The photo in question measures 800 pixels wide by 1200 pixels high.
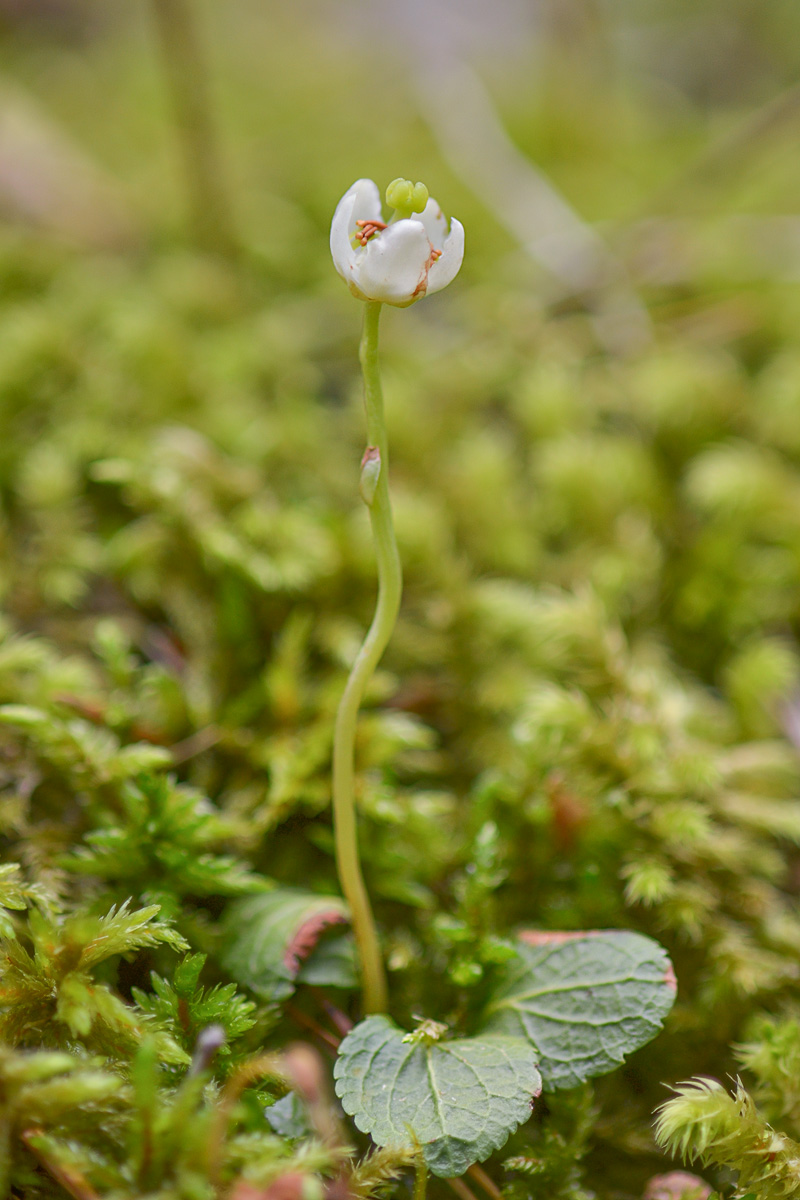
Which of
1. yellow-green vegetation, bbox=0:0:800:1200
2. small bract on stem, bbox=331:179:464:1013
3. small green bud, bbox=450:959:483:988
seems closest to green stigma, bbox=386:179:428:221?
small bract on stem, bbox=331:179:464:1013

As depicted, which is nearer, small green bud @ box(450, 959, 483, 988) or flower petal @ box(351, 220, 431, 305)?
flower petal @ box(351, 220, 431, 305)

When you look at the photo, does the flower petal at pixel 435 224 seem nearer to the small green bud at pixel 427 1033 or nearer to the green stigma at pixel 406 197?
the green stigma at pixel 406 197

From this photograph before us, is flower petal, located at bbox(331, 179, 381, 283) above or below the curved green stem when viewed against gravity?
above

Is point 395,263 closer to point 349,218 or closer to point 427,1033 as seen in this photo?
point 349,218

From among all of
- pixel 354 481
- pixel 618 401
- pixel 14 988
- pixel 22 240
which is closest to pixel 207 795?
pixel 14 988

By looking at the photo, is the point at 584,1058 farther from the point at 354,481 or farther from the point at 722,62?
the point at 722,62

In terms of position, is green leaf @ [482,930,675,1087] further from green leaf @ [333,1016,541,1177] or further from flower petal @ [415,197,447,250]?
flower petal @ [415,197,447,250]

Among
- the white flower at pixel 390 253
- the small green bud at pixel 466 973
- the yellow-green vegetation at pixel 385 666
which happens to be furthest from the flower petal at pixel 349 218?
the small green bud at pixel 466 973
